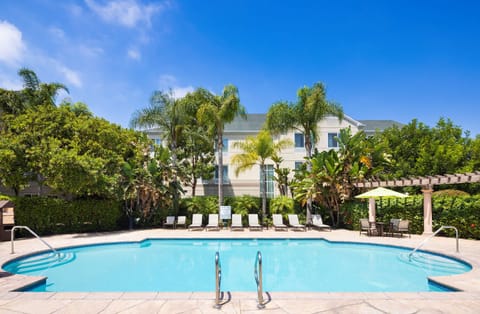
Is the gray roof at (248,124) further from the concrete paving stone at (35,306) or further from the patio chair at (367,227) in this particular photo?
the concrete paving stone at (35,306)

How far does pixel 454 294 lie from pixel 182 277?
285 inches

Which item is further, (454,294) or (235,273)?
(235,273)

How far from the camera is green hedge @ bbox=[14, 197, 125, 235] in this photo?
15125 millimetres

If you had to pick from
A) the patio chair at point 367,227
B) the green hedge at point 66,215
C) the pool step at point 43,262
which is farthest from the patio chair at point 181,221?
the patio chair at point 367,227

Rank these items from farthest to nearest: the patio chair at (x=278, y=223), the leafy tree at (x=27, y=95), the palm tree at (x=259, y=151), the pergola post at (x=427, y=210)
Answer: the leafy tree at (x=27, y=95) → the palm tree at (x=259, y=151) → the patio chair at (x=278, y=223) → the pergola post at (x=427, y=210)

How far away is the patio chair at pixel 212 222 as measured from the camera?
1818 cm

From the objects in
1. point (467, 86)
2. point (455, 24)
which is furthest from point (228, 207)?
point (467, 86)

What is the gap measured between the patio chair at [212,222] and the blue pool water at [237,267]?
11.7 feet

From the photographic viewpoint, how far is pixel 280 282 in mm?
8938

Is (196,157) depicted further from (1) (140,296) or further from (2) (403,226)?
(1) (140,296)

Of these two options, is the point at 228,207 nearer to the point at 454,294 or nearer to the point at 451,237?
the point at 451,237

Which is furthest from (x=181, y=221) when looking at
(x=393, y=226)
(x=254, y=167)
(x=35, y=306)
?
(x=35, y=306)

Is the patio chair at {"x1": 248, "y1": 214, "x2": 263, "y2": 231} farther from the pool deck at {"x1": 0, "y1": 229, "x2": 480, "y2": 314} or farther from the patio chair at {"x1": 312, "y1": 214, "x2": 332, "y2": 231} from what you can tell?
the pool deck at {"x1": 0, "y1": 229, "x2": 480, "y2": 314}

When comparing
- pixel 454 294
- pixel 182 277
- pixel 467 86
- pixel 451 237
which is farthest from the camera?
pixel 467 86
